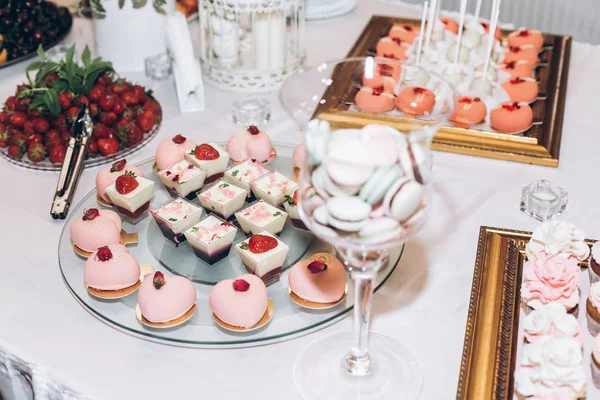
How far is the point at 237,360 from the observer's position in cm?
107

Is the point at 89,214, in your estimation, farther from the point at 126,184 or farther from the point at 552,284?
the point at 552,284

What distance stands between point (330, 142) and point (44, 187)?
88cm

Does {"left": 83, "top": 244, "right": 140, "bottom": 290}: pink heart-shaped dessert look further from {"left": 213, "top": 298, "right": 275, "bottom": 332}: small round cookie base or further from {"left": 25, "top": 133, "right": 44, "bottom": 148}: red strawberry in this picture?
{"left": 25, "top": 133, "right": 44, "bottom": 148}: red strawberry

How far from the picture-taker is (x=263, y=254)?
3.75ft

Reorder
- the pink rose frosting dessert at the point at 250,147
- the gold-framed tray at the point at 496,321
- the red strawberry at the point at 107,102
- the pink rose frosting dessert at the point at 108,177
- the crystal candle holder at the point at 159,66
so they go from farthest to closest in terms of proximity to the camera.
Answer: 1. the crystal candle holder at the point at 159,66
2. the red strawberry at the point at 107,102
3. the pink rose frosting dessert at the point at 250,147
4. the pink rose frosting dessert at the point at 108,177
5. the gold-framed tray at the point at 496,321

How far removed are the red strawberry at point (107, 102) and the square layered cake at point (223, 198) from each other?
368 mm

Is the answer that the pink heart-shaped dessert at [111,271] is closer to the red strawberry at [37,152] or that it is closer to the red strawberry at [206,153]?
the red strawberry at [206,153]

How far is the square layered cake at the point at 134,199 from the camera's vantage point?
4.24 feet

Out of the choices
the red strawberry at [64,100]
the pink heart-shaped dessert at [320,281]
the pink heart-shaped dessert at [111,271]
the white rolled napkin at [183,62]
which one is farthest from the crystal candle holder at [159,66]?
the pink heart-shaped dessert at [320,281]

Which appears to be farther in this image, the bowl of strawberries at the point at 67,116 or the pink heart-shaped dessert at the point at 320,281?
the bowl of strawberries at the point at 67,116

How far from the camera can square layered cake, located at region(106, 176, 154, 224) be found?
4.24 ft

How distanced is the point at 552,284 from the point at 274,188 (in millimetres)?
496

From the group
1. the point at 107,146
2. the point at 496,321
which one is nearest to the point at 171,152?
the point at 107,146

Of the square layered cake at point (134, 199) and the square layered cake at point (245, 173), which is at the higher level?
the square layered cake at point (245, 173)
